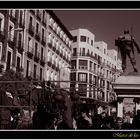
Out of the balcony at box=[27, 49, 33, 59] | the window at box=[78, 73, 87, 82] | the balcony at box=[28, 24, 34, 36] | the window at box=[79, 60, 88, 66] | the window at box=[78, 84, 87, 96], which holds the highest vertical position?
the balcony at box=[28, 24, 34, 36]

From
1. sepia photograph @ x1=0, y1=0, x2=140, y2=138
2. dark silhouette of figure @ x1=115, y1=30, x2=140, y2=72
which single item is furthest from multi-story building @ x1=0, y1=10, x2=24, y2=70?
dark silhouette of figure @ x1=115, y1=30, x2=140, y2=72

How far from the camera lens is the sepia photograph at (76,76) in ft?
17.8

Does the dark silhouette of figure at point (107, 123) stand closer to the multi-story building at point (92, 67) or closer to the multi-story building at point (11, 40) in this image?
the multi-story building at point (92, 67)

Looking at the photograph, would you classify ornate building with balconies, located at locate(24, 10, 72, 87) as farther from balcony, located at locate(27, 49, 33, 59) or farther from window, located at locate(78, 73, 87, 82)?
window, located at locate(78, 73, 87, 82)

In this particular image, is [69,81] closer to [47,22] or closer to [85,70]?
[85,70]

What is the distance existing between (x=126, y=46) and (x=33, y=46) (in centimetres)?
109

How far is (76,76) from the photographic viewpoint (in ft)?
18.4

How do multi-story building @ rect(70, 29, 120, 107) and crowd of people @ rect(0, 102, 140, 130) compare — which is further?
multi-story building @ rect(70, 29, 120, 107)

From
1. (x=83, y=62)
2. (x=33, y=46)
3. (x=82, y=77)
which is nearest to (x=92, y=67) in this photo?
(x=83, y=62)

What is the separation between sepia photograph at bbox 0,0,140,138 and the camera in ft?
17.8

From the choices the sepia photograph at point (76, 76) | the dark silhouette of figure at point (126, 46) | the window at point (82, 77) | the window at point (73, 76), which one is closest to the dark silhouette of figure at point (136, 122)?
the sepia photograph at point (76, 76)

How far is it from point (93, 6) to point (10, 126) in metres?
1.53

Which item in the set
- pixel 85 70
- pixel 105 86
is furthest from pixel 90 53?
pixel 105 86

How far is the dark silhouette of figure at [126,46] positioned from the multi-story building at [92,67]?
0.28 ft
